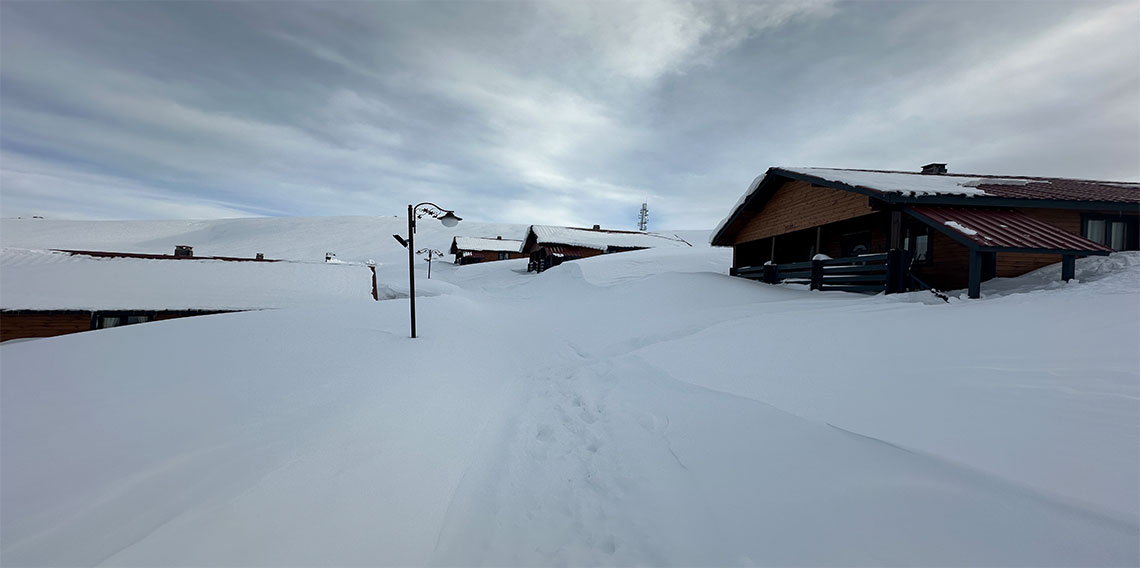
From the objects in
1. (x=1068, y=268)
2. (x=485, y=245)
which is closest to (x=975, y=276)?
(x=1068, y=268)

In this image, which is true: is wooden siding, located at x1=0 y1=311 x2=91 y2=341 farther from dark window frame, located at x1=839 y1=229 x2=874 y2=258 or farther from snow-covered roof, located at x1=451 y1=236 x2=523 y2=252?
snow-covered roof, located at x1=451 y1=236 x2=523 y2=252

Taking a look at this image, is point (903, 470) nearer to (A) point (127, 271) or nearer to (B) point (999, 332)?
(B) point (999, 332)

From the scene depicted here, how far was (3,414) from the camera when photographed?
15.6ft

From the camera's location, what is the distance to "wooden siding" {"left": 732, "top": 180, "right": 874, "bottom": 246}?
1180 cm

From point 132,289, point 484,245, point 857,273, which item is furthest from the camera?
point 484,245

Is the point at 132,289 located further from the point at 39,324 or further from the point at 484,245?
the point at 484,245

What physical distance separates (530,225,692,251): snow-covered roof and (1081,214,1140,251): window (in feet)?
87.3

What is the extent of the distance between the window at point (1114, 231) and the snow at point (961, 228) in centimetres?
724

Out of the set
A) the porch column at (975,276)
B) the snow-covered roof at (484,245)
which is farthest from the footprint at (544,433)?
the snow-covered roof at (484,245)

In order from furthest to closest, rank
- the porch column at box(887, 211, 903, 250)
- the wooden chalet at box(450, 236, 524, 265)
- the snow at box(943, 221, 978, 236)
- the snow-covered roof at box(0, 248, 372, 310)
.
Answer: the wooden chalet at box(450, 236, 524, 265), the snow-covered roof at box(0, 248, 372, 310), the porch column at box(887, 211, 903, 250), the snow at box(943, 221, 978, 236)

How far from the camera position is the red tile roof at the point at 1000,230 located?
816cm

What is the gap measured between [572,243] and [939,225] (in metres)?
26.8

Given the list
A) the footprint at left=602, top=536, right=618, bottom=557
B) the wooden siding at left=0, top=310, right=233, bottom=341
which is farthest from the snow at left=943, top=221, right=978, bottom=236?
the wooden siding at left=0, top=310, right=233, bottom=341

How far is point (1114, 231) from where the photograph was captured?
11.9 m
